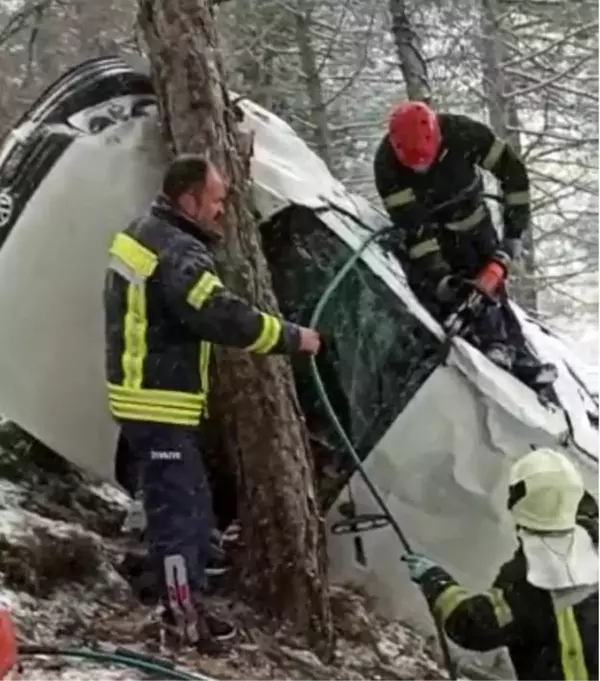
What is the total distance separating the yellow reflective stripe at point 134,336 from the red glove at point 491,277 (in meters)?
0.92

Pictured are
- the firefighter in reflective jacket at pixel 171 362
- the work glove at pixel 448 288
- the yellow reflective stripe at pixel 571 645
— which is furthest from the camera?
the work glove at pixel 448 288

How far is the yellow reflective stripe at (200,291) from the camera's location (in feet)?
8.04

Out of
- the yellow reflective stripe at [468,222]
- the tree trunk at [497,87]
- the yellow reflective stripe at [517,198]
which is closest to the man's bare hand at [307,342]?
the yellow reflective stripe at [468,222]

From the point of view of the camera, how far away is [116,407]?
103 inches

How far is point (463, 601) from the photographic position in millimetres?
2047

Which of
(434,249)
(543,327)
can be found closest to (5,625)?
(434,249)

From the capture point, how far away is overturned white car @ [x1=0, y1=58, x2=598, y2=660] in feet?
9.18

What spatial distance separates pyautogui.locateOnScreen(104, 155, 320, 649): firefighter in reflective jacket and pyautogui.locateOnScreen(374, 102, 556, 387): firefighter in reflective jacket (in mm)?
634

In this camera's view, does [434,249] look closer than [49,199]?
No

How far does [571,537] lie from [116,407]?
106cm

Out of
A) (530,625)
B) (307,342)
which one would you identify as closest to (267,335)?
(307,342)

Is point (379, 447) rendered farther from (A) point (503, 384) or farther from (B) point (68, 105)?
(B) point (68, 105)

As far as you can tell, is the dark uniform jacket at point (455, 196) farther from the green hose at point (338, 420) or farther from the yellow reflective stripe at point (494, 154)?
the green hose at point (338, 420)

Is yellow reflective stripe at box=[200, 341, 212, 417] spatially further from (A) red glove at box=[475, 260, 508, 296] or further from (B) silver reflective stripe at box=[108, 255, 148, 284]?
(A) red glove at box=[475, 260, 508, 296]
